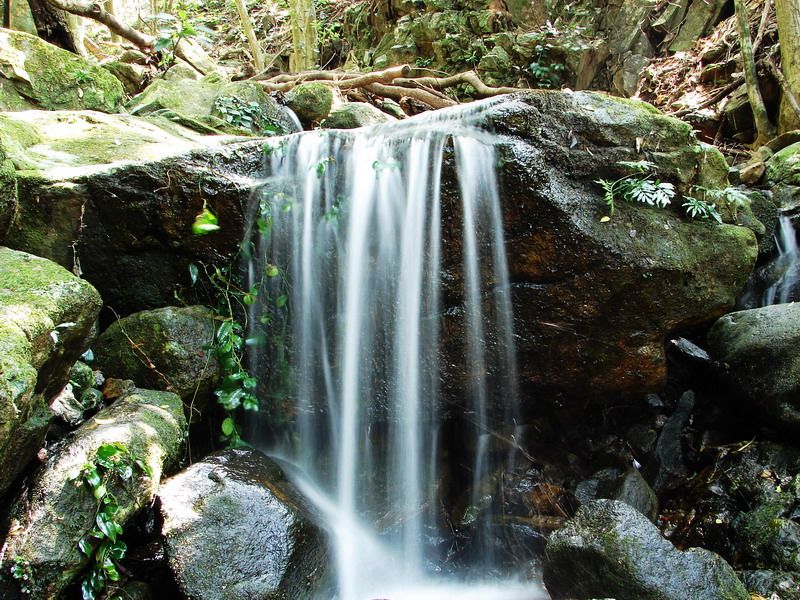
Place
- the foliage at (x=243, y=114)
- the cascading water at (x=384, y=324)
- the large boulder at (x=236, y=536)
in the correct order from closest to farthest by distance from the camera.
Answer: the large boulder at (x=236, y=536) → the cascading water at (x=384, y=324) → the foliage at (x=243, y=114)

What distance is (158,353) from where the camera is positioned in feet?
13.3

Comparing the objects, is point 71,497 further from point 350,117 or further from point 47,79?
point 350,117

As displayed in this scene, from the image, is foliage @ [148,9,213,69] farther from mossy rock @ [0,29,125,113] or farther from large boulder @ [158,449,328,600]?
large boulder @ [158,449,328,600]

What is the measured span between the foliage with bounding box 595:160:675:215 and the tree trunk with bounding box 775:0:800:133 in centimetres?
546

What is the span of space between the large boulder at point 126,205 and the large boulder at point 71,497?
4.73 feet

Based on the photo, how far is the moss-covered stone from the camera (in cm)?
747

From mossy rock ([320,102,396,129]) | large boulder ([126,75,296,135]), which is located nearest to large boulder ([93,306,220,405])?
large boulder ([126,75,296,135])

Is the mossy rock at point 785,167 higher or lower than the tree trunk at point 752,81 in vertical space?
lower

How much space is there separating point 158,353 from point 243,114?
3.94m

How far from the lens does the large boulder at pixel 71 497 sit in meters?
2.52

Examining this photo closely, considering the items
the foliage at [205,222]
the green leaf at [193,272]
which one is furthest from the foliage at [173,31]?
the green leaf at [193,272]

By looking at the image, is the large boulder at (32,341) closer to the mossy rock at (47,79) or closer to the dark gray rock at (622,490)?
the mossy rock at (47,79)

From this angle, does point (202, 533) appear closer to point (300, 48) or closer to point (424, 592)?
point (424, 592)

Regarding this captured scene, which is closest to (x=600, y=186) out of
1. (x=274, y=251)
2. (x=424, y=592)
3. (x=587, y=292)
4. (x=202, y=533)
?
(x=587, y=292)
